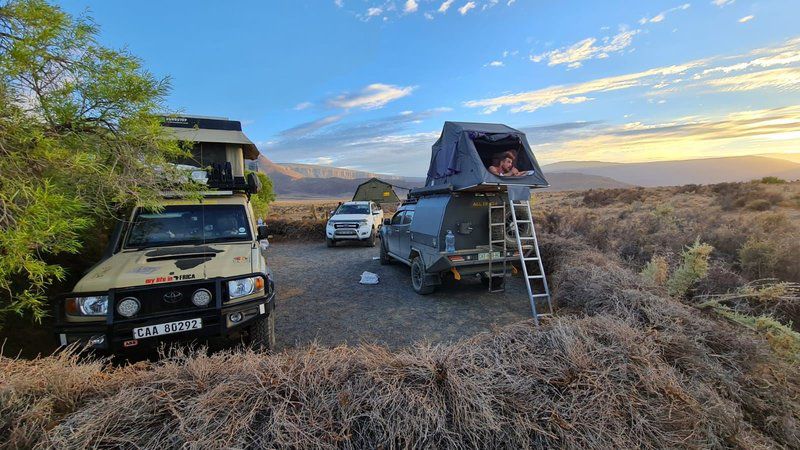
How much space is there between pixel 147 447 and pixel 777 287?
605 cm

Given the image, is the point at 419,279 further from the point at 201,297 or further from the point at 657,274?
the point at 201,297

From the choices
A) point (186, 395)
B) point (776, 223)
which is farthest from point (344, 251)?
point (776, 223)

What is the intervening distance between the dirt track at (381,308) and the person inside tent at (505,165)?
92.2 inches

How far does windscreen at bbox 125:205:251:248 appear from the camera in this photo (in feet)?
15.1

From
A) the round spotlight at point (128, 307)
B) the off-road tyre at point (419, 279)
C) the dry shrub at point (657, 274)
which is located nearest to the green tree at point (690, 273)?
the dry shrub at point (657, 274)

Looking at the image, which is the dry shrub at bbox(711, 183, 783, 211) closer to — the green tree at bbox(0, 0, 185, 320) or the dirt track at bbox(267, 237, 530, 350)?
the dirt track at bbox(267, 237, 530, 350)

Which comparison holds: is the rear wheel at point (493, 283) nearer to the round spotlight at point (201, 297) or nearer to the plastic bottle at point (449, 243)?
the plastic bottle at point (449, 243)

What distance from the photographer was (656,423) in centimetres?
211

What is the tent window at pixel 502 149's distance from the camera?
639 cm

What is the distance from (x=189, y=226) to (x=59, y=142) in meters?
2.43

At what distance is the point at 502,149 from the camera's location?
6.99 m

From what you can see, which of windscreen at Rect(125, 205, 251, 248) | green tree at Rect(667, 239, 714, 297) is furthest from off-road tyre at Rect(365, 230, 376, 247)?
green tree at Rect(667, 239, 714, 297)

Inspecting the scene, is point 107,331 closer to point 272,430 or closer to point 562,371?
point 272,430

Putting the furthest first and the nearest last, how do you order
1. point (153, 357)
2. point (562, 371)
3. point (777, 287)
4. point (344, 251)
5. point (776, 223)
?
point (344, 251) < point (776, 223) < point (777, 287) < point (153, 357) < point (562, 371)
